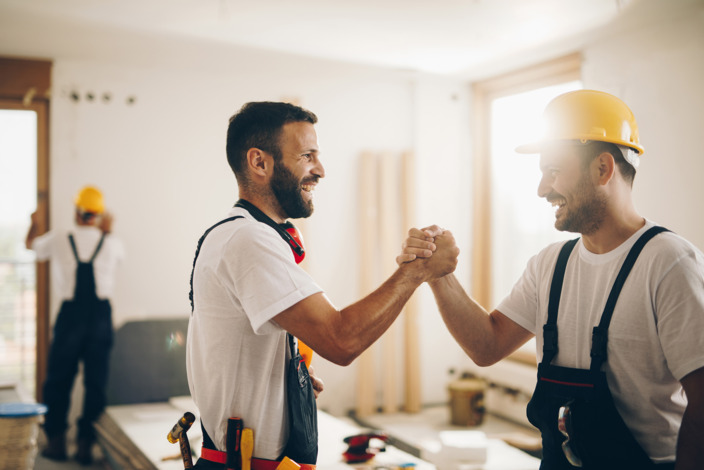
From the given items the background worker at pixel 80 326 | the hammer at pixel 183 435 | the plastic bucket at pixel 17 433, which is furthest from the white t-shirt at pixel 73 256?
the hammer at pixel 183 435

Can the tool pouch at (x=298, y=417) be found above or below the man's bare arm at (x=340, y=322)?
below

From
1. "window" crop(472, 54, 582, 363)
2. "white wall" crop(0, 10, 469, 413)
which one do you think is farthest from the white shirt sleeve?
"window" crop(472, 54, 582, 363)

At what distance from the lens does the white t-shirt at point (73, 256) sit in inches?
193

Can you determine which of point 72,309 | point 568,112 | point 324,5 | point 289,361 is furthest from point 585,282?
point 72,309

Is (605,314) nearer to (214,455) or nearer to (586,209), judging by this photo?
Answer: (586,209)

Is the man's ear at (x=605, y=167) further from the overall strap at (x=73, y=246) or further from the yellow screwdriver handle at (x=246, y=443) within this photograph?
the overall strap at (x=73, y=246)

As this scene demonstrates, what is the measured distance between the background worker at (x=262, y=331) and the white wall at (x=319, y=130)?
11.4 ft

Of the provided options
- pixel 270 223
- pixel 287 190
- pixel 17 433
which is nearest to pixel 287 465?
pixel 270 223

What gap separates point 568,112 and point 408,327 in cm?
452

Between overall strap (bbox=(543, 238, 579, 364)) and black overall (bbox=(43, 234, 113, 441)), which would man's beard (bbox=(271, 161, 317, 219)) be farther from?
black overall (bbox=(43, 234, 113, 441))

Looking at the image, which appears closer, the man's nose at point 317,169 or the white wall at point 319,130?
the man's nose at point 317,169

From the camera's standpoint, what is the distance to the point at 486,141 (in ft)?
21.7

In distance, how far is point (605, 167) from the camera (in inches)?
77.2

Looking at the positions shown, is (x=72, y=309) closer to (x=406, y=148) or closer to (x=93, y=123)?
(x=93, y=123)
